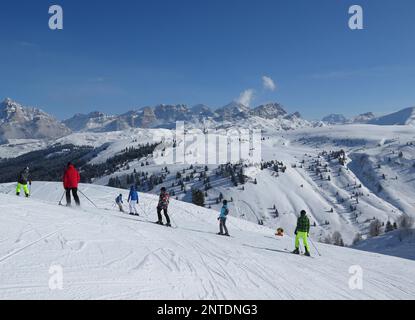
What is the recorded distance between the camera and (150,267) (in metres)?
12.0

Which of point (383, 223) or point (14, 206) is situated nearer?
point (14, 206)

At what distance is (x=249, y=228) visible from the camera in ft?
122

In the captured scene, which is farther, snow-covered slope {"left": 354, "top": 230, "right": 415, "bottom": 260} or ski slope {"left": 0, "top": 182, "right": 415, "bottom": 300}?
snow-covered slope {"left": 354, "top": 230, "right": 415, "bottom": 260}

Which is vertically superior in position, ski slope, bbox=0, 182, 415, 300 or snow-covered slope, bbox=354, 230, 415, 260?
ski slope, bbox=0, 182, 415, 300

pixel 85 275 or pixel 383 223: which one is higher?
pixel 85 275

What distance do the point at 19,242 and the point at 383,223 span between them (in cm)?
20001

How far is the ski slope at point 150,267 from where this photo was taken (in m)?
9.94

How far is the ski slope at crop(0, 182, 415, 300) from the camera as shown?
9938 millimetres

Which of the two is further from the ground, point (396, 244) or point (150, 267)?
point (150, 267)

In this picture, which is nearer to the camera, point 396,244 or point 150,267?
point 150,267

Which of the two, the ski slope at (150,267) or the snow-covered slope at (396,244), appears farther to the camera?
the snow-covered slope at (396,244)
